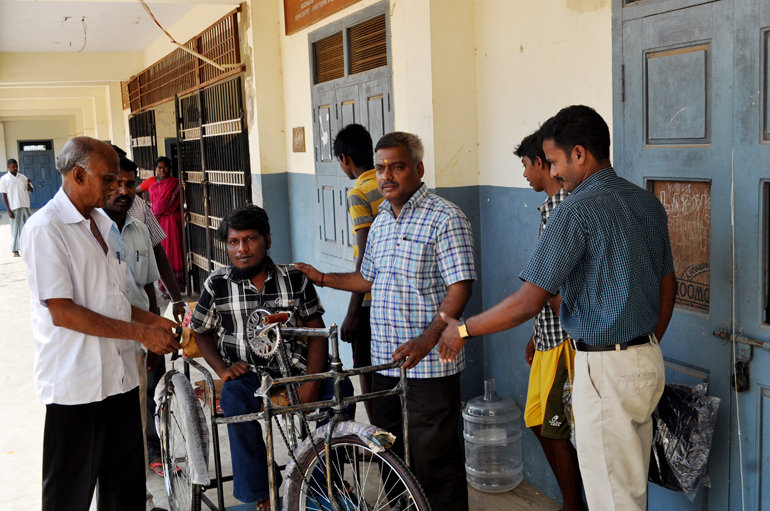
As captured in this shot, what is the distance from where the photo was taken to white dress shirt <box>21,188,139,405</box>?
261cm

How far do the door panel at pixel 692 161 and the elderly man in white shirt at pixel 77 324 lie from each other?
1.93 m

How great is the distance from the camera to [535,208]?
3.54m

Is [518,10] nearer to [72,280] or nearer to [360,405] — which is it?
[72,280]

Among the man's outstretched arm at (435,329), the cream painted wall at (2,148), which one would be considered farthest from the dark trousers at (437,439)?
the cream painted wall at (2,148)

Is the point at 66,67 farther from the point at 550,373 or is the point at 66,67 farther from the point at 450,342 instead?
the point at 450,342

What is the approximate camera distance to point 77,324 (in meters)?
2.65

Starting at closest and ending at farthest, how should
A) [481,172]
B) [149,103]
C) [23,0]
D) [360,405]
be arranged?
1. [481,172]
2. [360,405]
3. [23,0]
4. [149,103]

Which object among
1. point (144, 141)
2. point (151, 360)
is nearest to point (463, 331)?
point (151, 360)

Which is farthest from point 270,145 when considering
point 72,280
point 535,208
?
point 72,280

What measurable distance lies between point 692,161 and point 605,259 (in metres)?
0.69

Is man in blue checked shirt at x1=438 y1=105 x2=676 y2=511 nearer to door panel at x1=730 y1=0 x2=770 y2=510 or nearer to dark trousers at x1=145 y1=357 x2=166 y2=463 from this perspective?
door panel at x1=730 y1=0 x2=770 y2=510

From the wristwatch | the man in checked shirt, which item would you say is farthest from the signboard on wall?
the wristwatch

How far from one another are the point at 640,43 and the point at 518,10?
33.9 inches

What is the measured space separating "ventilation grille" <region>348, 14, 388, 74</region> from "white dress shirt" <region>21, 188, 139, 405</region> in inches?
95.3
